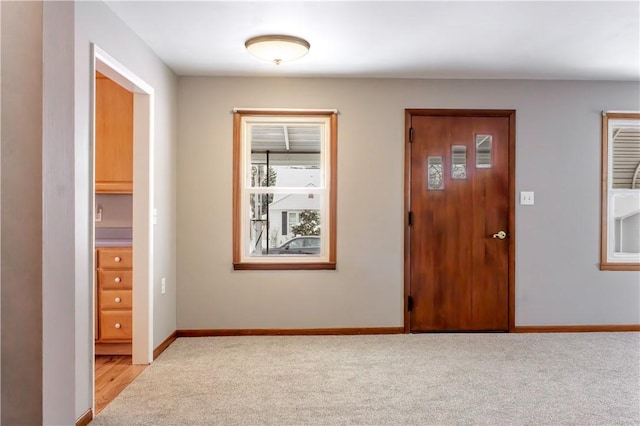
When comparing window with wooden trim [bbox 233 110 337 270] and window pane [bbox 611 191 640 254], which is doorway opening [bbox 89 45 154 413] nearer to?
window with wooden trim [bbox 233 110 337 270]

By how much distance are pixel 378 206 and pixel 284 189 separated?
89cm

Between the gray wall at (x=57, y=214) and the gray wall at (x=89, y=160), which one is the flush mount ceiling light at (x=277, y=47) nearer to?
the gray wall at (x=89, y=160)

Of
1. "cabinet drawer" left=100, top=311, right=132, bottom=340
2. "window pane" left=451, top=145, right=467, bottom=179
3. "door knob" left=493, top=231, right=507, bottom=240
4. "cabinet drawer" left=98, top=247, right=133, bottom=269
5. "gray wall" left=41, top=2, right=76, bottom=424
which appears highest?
"window pane" left=451, top=145, right=467, bottom=179

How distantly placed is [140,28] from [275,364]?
2549 millimetres

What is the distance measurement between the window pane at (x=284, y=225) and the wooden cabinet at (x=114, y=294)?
1.17 m

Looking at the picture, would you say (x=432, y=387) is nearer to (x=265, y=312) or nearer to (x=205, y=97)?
(x=265, y=312)

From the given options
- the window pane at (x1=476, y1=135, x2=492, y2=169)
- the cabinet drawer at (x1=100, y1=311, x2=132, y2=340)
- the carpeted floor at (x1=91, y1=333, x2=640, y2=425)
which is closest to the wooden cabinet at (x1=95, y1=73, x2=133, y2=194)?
the cabinet drawer at (x1=100, y1=311, x2=132, y2=340)

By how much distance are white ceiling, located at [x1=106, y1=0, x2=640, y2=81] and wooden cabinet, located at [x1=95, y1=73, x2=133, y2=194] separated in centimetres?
53

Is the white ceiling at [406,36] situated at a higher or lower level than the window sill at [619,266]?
higher

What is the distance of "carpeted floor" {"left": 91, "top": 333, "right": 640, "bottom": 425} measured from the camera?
8.26 feet

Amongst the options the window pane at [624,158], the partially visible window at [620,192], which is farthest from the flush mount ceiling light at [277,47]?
the window pane at [624,158]

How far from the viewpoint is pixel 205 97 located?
4.22m

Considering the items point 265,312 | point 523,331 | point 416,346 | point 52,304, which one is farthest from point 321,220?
point 52,304

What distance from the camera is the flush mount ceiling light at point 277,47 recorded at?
10.6 ft
